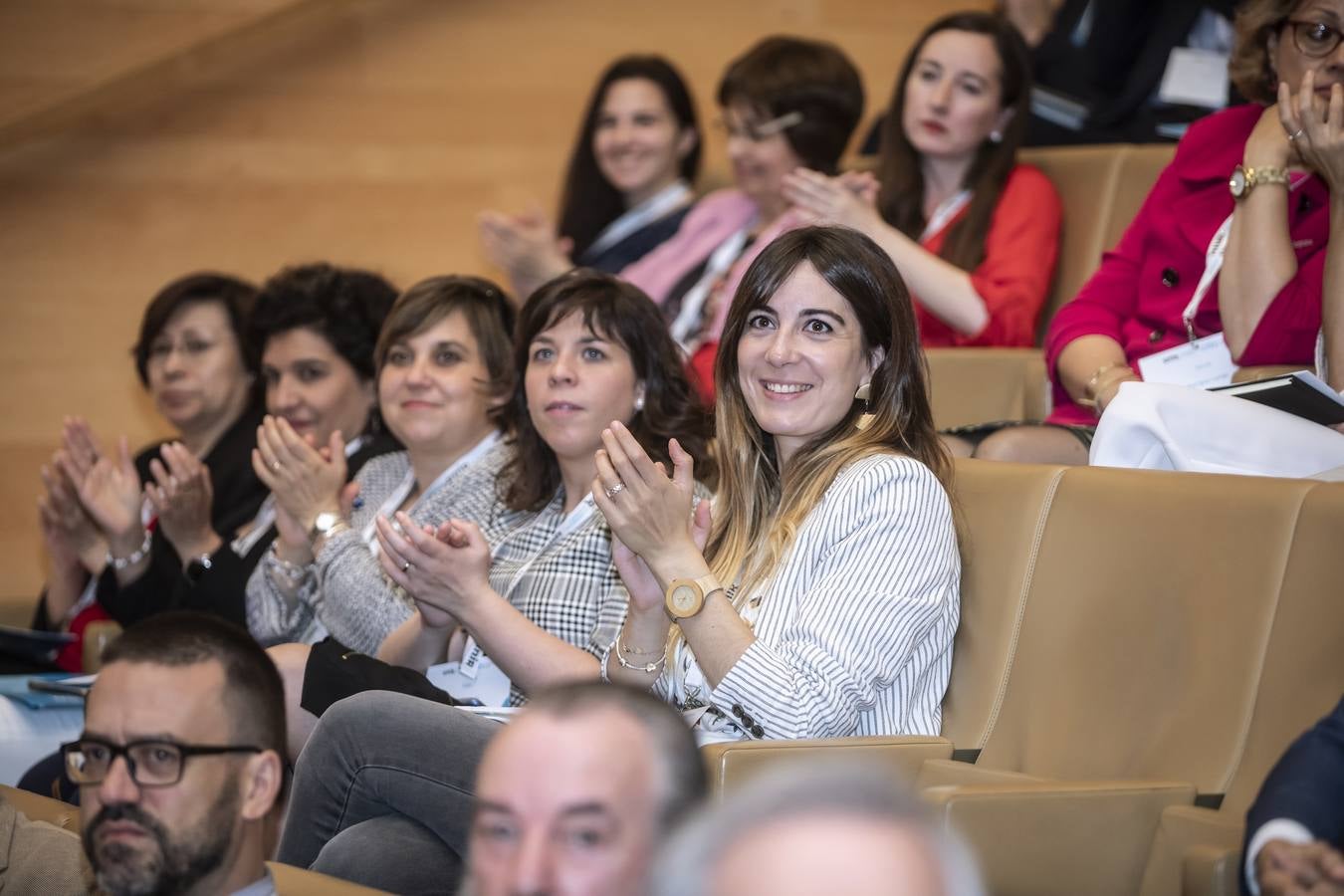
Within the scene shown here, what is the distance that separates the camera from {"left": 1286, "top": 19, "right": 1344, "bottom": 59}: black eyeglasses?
7.58 feet

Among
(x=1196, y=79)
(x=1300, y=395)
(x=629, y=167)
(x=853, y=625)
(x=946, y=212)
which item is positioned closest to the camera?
(x=853, y=625)

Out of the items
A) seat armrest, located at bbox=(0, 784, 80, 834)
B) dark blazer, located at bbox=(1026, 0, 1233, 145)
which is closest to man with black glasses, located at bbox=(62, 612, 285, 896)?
seat armrest, located at bbox=(0, 784, 80, 834)

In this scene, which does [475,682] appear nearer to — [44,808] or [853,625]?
[44,808]

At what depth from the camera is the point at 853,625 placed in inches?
73.7

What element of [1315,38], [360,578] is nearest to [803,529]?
[360,578]

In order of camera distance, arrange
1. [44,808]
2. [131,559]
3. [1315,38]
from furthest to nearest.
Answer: [131,559] → [1315,38] → [44,808]

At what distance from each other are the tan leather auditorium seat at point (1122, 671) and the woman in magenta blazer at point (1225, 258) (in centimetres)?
46

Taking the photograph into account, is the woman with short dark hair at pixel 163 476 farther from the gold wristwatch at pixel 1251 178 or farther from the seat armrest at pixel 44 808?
the gold wristwatch at pixel 1251 178

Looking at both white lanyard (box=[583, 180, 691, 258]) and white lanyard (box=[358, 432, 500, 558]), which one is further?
white lanyard (box=[583, 180, 691, 258])

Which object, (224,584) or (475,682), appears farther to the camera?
(224,584)

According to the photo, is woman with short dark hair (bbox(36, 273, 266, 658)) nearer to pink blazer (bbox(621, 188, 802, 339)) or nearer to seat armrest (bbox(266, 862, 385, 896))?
pink blazer (bbox(621, 188, 802, 339))

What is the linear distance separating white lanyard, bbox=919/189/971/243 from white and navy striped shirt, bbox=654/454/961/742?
5.06 ft

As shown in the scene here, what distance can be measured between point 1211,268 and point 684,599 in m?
1.18

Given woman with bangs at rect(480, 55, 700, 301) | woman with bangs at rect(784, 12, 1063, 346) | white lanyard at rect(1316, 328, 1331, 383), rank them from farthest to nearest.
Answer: woman with bangs at rect(480, 55, 700, 301) → woman with bangs at rect(784, 12, 1063, 346) → white lanyard at rect(1316, 328, 1331, 383)
